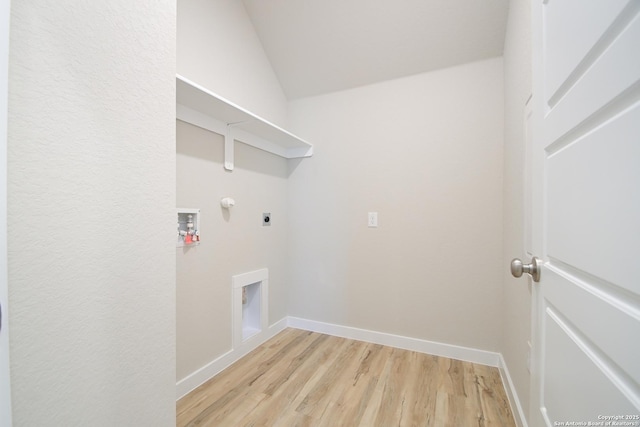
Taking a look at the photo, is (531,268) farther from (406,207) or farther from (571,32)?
(406,207)

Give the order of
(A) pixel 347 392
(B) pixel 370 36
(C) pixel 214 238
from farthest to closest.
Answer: (B) pixel 370 36
(C) pixel 214 238
(A) pixel 347 392

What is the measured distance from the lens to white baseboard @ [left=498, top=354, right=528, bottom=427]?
129 cm

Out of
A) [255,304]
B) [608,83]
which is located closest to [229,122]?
[255,304]

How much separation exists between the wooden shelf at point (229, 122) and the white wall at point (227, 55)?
0.22 meters

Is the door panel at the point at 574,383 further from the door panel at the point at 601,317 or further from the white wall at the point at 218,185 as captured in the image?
the white wall at the point at 218,185

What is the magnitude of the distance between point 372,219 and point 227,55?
171cm

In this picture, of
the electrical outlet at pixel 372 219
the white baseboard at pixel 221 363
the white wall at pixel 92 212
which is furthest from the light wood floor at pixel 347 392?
the electrical outlet at pixel 372 219

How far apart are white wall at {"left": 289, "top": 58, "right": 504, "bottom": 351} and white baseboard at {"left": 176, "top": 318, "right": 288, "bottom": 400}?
409mm

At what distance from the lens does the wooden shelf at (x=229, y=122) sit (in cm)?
143

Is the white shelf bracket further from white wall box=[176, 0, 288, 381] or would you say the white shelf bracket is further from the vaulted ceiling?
the vaulted ceiling

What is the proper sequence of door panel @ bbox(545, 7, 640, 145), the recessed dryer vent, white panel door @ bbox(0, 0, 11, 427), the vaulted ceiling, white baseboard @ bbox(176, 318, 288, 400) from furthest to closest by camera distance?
the recessed dryer vent < the vaulted ceiling < white baseboard @ bbox(176, 318, 288, 400) < white panel door @ bbox(0, 0, 11, 427) < door panel @ bbox(545, 7, 640, 145)

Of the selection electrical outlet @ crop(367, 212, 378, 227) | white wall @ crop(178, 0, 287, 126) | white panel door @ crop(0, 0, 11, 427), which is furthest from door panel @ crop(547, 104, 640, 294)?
white wall @ crop(178, 0, 287, 126)

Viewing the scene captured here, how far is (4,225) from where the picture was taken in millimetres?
543

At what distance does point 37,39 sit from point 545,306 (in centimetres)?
151
